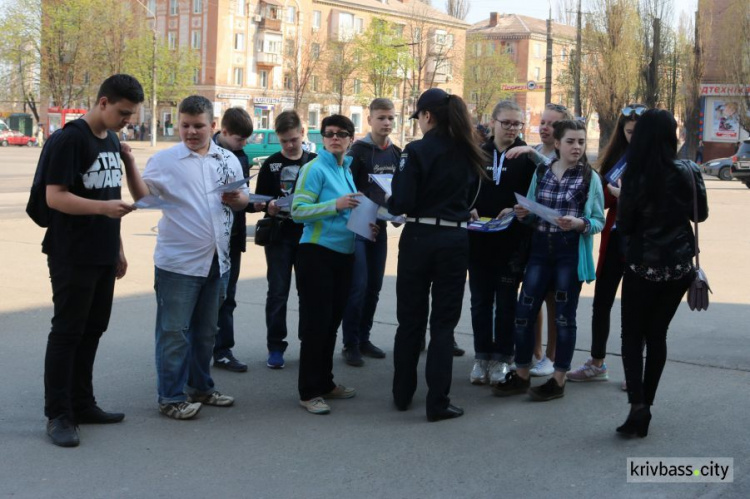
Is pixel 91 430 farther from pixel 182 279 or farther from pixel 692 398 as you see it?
pixel 692 398

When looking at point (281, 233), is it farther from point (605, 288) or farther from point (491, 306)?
point (605, 288)

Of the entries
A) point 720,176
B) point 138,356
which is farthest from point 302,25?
point 138,356

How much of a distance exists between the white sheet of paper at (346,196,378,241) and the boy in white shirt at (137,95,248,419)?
0.66 m

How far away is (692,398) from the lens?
6.13 meters

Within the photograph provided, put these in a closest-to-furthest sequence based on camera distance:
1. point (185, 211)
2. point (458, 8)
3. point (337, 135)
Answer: point (185, 211) → point (337, 135) → point (458, 8)

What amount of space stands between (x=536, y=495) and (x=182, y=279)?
2.37 m

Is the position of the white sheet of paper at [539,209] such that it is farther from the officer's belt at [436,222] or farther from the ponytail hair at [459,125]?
the officer's belt at [436,222]

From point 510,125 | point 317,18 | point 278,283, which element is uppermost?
point 317,18

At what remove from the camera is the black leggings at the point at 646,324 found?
17.4 feet

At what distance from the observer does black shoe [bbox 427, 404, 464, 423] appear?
563 cm

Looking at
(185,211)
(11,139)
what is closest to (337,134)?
(185,211)

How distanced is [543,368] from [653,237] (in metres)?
1.83

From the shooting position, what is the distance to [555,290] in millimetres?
6180

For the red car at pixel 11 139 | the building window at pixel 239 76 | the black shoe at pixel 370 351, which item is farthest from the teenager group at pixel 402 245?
the building window at pixel 239 76
